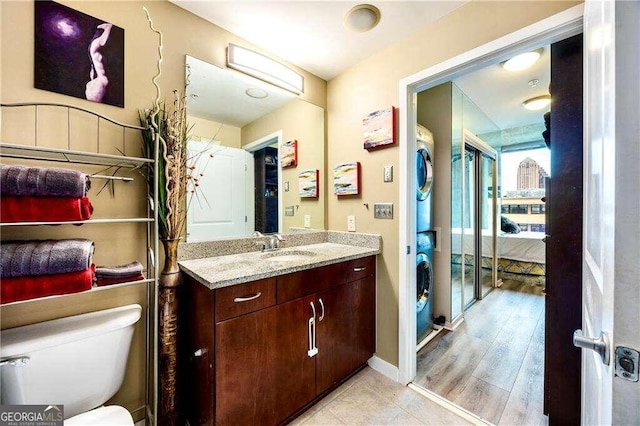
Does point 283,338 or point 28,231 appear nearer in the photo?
point 28,231

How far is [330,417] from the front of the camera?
4.97ft

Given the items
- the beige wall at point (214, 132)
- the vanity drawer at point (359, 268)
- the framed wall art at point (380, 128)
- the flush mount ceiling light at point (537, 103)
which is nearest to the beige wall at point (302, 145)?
the beige wall at point (214, 132)

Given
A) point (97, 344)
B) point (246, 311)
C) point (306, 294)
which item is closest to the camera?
point (97, 344)

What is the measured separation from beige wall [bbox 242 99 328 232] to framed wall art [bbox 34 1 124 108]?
95 cm

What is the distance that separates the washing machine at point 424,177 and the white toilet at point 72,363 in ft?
7.28

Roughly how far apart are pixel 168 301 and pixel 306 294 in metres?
0.72

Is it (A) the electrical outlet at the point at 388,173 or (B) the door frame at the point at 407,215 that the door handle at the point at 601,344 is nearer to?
(B) the door frame at the point at 407,215

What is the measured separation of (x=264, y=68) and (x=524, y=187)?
5.63m

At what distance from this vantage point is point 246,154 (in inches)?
76.8

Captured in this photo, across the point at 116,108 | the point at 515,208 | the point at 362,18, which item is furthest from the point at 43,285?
the point at 515,208

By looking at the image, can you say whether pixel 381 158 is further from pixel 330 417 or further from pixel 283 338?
pixel 330 417

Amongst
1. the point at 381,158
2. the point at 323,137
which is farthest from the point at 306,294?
the point at 323,137

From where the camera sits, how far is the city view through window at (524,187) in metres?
4.93

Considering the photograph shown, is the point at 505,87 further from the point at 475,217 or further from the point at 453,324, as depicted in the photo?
the point at 453,324
